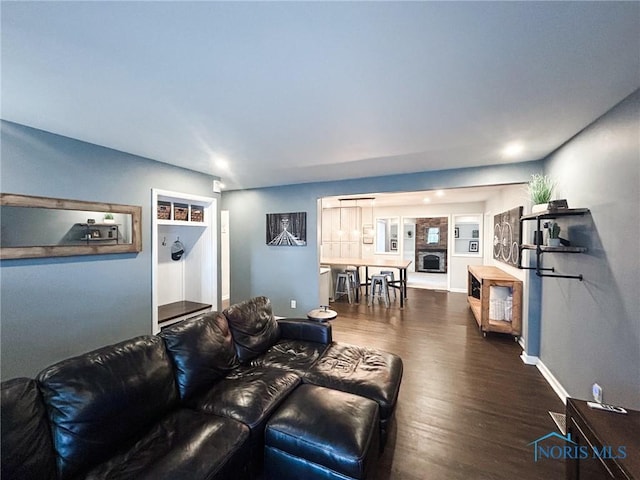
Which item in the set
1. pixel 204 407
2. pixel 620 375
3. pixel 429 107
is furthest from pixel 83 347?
pixel 620 375

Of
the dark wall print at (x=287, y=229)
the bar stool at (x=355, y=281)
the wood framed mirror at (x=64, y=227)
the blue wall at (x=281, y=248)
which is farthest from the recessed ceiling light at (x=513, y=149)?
the wood framed mirror at (x=64, y=227)

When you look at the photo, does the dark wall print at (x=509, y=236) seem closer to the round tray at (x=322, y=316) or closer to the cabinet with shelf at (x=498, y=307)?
the cabinet with shelf at (x=498, y=307)

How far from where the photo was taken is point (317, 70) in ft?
4.75

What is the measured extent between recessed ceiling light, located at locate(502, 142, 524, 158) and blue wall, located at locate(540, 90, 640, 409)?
1.20ft

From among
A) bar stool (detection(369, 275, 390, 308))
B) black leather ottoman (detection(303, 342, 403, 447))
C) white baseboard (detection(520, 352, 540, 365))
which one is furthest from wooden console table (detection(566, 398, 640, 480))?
bar stool (detection(369, 275, 390, 308))

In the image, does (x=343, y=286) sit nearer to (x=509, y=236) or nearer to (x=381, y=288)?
(x=381, y=288)

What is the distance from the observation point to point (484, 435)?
6.60ft

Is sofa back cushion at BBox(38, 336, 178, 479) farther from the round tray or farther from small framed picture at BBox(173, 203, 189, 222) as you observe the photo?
small framed picture at BBox(173, 203, 189, 222)

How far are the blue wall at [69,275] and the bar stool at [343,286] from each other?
13.4ft

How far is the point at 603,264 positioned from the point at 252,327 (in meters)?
2.88

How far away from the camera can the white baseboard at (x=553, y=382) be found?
8.00ft

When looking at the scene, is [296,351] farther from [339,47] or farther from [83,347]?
[339,47]

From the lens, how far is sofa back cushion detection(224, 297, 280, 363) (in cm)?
235

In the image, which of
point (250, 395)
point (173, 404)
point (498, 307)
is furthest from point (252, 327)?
point (498, 307)
